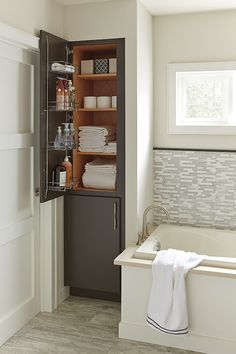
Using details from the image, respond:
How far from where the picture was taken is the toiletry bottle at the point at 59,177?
334 cm

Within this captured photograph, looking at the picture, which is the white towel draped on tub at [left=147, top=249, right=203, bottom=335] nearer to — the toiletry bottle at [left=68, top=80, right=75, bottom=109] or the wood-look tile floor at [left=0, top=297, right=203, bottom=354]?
the wood-look tile floor at [left=0, top=297, right=203, bottom=354]

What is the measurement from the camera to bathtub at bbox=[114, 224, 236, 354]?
284 cm

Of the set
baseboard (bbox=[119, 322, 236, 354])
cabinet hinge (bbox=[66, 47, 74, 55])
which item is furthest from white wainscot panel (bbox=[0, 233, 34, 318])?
cabinet hinge (bbox=[66, 47, 74, 55])

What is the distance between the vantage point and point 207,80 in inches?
150

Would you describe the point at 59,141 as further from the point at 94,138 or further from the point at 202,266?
the point at 202,266

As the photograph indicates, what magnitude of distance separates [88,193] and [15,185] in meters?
0.68

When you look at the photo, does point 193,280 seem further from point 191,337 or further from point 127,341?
point 127,341

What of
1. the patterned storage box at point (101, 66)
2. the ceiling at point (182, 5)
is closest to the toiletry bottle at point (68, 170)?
the patterned storage box at point (101, 66)

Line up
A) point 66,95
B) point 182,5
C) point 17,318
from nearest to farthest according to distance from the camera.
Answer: point 17,318
point 66,95
point 182,5

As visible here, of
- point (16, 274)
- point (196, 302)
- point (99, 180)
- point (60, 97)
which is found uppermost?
point (60, 97)

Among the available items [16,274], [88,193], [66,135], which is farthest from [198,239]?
[16,274]

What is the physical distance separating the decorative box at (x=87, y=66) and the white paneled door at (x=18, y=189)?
19.0 inches

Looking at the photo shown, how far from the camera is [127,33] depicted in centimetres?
338

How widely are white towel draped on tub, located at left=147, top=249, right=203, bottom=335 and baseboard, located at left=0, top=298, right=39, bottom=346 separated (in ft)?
3.10
